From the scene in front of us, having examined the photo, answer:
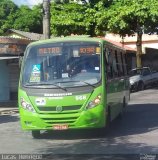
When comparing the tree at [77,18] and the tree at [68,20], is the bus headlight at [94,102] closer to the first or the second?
the tree at [77,18]

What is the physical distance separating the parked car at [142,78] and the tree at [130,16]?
2844mm

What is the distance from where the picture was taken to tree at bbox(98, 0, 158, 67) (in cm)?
2770

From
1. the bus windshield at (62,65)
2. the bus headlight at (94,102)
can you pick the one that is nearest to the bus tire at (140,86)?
the bus windshield at (62,65)

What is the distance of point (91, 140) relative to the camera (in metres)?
11.9

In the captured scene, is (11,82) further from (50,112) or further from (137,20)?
(50,112)

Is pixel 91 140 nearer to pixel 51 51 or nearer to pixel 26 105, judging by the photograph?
pixel 26 105

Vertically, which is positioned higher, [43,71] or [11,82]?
[43,71]

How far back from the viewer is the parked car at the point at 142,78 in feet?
101

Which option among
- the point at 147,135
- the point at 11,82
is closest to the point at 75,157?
the point at 147,135

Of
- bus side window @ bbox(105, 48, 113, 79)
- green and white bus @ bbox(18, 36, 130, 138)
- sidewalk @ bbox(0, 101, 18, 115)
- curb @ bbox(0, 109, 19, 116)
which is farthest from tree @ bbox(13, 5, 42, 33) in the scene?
green and white bus @ bbox(18, 36, 130, 138)

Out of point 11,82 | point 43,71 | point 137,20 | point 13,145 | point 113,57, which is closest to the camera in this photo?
point 13,145

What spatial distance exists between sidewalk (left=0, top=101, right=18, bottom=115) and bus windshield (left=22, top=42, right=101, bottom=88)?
7574mm

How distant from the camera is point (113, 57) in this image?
1407 centimetres

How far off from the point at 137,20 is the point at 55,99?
18.1m
